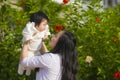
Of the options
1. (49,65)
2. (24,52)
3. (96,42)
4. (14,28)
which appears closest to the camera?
(49,65)

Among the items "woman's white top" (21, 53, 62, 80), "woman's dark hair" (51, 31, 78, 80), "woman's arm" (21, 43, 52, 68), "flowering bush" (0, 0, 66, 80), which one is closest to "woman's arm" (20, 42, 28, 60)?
"woman's arm" (21, 43, 52, 68)

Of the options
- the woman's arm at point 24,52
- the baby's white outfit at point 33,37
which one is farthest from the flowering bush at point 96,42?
the woman's arm at point 24,52

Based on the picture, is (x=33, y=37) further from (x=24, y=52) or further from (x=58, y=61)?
(x=58, y=61)

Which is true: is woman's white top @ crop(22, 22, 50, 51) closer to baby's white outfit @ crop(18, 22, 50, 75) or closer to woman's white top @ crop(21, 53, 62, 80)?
baby's white outfit @ crop(18, 22, 50, 75)

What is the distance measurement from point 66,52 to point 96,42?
8.09 ft

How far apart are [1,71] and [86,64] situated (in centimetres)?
128

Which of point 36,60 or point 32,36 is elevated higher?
point 32,36

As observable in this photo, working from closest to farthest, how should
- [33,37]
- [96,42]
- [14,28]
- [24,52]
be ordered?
1. [24,52]
2. [33,37]
3. [96,42]
4. [14,28]

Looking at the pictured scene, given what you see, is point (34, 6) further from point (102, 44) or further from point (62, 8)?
point (102, 44)

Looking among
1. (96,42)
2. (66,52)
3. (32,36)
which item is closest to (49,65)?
(66,52)

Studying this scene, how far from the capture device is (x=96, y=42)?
6598mm

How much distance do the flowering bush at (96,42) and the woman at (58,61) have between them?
6.27 feet

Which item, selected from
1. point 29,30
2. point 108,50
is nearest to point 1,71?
point 108,50

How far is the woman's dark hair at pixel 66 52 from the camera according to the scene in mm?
4152
